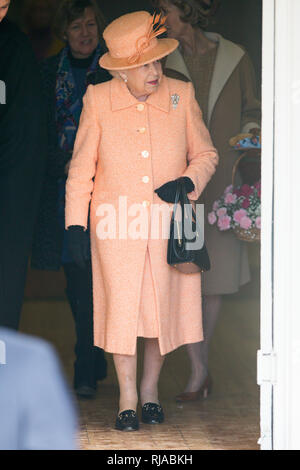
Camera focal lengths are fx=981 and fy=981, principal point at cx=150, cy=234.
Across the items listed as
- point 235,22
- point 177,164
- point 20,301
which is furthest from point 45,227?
point 235,22

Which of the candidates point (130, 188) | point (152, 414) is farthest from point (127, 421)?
point (130, 188)

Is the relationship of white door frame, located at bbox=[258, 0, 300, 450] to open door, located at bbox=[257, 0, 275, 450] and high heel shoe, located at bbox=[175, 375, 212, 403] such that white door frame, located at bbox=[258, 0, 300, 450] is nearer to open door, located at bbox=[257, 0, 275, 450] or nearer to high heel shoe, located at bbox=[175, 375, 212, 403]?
open door, located at bbox=[257, 0, 275, 450]

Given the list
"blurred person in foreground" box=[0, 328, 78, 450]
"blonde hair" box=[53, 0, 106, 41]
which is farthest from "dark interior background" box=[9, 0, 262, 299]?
"blurred person in foreground" box=[0, 328, 78, 450]

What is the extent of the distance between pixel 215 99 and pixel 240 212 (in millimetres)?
527

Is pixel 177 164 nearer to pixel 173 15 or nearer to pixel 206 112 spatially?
pixel 206 112

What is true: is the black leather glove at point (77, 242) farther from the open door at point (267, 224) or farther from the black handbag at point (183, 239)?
the open door at point (267, 224)

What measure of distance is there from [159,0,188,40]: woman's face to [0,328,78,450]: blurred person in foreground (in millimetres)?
1461

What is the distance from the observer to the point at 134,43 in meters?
3.69

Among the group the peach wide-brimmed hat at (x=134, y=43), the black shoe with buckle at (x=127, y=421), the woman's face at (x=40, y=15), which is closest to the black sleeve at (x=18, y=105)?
the peach wide-brimmed hat at (x=134, y=43)

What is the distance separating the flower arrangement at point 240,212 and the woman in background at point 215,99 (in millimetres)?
90

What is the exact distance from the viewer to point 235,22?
618cm

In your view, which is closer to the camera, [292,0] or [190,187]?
[292,0]

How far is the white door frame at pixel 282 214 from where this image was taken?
3115 mm

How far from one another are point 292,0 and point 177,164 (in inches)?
36.8
